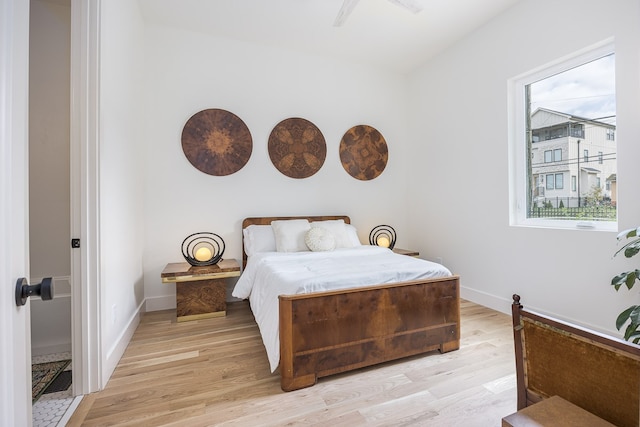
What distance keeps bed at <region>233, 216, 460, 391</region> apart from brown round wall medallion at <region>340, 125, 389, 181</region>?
6.10 feet

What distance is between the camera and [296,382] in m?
1.79

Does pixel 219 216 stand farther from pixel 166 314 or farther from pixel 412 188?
pixel 412 188

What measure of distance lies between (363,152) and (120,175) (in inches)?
113

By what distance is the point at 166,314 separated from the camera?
3072 millimetres

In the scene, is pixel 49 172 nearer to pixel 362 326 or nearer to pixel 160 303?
pixel 160 303

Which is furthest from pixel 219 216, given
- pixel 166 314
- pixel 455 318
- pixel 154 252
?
pixel 455 318

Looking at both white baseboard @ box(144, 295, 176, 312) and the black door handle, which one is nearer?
the black door handle

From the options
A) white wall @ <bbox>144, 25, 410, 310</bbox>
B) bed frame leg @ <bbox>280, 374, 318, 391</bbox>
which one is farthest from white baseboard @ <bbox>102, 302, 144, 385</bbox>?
bed frame leg @ <bbox>280, 374, 318, 391</bbox>

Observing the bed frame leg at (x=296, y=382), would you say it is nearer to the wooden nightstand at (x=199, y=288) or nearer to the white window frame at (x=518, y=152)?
the wooden nightstand at (x=199, y=288)

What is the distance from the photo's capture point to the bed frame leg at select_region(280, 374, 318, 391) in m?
1.77

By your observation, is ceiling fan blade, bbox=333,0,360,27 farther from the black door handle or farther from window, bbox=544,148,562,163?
the black door handle

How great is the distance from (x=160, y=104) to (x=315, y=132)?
70.7 inches

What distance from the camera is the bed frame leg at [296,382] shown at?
177 centimetres

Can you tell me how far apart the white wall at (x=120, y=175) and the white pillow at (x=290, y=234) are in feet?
4.48
